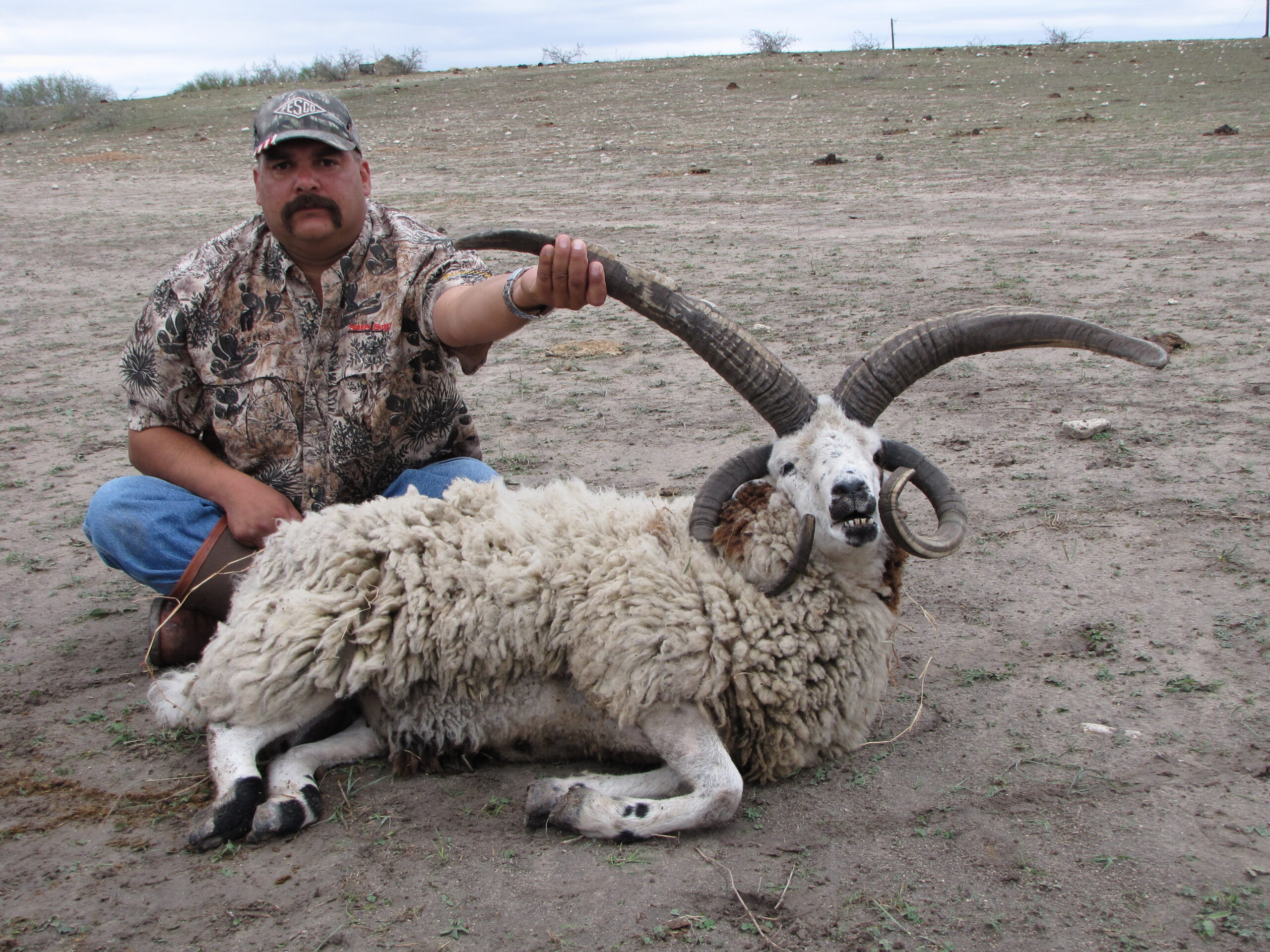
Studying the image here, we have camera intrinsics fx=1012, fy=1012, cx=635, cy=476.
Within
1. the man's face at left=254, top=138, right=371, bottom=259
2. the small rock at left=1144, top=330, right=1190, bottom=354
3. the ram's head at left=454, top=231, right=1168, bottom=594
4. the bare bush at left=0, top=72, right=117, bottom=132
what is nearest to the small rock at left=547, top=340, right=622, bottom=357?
the small rock at left=1144, top=330, right=1190, bottom=354

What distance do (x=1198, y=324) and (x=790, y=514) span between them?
5267 millimetres

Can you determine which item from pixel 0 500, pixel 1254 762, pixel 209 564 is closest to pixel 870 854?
pixel 1254 762

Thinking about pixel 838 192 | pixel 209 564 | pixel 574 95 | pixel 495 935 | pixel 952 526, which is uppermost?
pixel 574 95

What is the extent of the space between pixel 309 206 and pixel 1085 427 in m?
4.18

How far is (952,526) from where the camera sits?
10.2 feet

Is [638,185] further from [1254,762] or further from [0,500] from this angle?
[1254,762]

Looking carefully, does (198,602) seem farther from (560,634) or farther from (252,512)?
(560,634)

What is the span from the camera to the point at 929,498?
3234mm

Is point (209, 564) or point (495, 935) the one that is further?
point (209, 564)

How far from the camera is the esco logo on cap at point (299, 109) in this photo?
3418mm

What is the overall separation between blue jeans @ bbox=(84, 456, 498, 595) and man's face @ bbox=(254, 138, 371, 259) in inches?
37.5

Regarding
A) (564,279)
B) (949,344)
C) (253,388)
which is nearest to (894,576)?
(949,344)

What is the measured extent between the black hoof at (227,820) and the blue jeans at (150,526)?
40.1 inches

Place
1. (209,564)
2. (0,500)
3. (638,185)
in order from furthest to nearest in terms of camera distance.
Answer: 1. (638,185)
2. (0,500)
3. (209,564)
